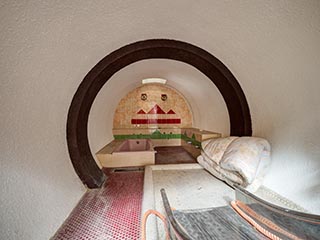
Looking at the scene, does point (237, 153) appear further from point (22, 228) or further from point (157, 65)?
point (157, 65)

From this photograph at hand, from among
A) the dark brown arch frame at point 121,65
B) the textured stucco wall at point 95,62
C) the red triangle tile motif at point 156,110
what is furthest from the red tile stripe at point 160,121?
the textured stucco wall at point 95,62

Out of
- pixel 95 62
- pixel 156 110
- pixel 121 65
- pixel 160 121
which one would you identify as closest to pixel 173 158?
pixel 160 121

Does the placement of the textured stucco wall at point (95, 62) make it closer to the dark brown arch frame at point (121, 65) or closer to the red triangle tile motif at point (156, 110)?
the dark brown arch frame at point (121, 65)

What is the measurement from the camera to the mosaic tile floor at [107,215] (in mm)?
876

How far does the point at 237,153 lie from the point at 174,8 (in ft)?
4.03

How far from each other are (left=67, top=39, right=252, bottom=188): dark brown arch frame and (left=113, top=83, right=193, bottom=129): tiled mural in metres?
2.23

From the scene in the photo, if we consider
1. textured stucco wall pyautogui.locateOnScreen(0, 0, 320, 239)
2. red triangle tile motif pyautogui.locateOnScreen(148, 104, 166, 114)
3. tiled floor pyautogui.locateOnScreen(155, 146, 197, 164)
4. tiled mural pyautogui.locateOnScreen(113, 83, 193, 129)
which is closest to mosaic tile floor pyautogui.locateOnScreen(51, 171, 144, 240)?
textured stucco wall pyautogui.locateOnScreen(0, 0, 320, 239)

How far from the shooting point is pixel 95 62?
132 centimetres

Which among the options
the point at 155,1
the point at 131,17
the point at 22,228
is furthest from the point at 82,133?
the point at 155,1

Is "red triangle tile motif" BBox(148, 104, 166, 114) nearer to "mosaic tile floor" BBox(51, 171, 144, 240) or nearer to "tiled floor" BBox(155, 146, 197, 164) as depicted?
"tiled floor" BBox(155, 146, 197, 164)

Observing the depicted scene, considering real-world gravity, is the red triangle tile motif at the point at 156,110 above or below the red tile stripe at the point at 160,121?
above

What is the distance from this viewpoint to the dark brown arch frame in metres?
1.25

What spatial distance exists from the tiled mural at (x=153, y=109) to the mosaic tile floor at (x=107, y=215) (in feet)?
8.11

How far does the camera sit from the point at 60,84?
1.01 m
